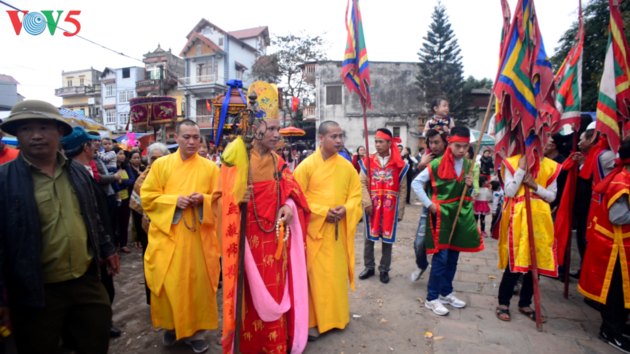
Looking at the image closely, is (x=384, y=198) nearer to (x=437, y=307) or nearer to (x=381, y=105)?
(x=437, y=307)

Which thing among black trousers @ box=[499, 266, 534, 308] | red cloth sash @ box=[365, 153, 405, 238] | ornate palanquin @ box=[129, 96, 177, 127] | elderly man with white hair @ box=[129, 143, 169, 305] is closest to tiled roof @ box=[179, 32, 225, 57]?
ornate palanquin @ box=[129, 96, 177, 127]

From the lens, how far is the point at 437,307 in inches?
148

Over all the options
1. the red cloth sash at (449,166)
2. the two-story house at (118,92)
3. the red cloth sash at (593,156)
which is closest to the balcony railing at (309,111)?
the two-story house at (118,92)

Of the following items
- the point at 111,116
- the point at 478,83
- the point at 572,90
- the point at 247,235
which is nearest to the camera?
the point at 247,235

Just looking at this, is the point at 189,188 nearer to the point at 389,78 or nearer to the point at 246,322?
the point at 246,322

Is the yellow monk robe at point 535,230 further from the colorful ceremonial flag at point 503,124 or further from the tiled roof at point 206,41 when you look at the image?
the tiled roof at point 206,41

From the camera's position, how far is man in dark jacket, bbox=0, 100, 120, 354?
5.95 feet

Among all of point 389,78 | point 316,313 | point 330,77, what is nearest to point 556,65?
point 389,78

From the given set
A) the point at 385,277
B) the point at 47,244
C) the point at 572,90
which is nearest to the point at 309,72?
the point at 572,90

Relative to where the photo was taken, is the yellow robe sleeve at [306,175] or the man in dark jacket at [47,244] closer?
the man in dark jacket at [47,244]

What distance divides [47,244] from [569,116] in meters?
5.95

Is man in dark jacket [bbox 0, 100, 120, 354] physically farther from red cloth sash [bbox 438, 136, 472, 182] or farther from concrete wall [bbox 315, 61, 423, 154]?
concrete wall [bbox 315, 61, 423, 154]

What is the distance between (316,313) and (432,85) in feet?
83.8

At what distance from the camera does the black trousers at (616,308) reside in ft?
10.1
